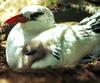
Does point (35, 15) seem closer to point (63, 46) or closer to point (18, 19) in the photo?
point (18, 19)

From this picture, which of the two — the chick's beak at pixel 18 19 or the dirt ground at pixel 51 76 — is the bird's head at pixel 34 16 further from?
the dirt ground at pixel 51 76

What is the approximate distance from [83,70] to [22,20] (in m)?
2.57

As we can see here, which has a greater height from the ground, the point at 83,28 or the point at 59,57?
the point at 83,28

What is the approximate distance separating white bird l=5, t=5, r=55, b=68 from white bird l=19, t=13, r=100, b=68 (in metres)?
0.11

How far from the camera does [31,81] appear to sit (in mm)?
819

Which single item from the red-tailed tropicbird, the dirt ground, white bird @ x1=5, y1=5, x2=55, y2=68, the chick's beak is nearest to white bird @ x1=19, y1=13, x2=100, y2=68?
the red-tailed tropicbird

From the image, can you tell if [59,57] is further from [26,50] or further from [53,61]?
[26,50]

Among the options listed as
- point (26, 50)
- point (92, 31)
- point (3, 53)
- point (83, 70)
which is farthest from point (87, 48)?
point (83, 70)

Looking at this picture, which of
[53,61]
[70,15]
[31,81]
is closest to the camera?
[31,81]

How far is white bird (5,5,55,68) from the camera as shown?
11.0ft

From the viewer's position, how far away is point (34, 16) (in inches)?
134

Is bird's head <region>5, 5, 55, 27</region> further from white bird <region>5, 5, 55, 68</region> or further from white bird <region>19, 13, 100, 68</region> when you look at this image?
white bird <region>19, 13, 100, 68</region>

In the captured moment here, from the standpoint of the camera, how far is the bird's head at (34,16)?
132 inches

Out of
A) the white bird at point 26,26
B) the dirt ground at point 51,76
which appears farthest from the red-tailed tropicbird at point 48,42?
the dirt ground at point 51,76
